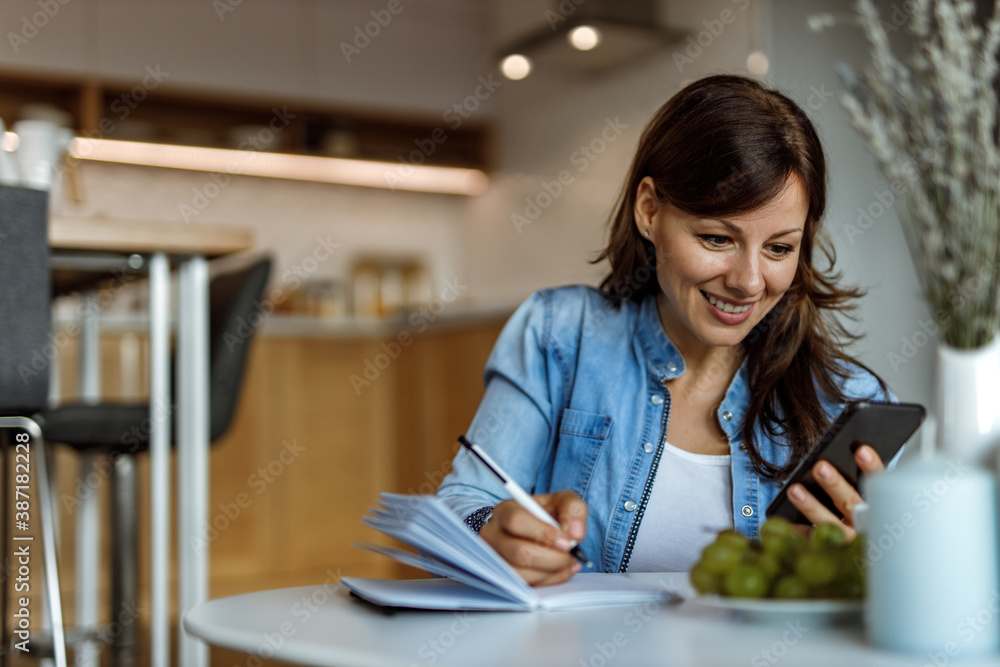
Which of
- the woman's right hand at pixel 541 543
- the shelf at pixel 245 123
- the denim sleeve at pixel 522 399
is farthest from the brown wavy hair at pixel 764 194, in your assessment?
the shelf at pixel 245 123

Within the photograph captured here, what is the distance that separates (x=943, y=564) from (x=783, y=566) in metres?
0.12

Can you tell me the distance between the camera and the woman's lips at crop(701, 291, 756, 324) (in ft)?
3.62

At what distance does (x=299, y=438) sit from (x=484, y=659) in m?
3.30

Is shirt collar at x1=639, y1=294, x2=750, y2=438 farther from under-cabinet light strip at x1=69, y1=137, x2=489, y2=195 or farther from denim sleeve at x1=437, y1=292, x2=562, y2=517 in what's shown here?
under-cabinet light strip at x1=69, y1=137, x2=489, y2=195

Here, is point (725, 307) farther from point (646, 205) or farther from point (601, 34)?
point (601, 34)

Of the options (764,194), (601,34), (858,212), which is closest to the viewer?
(764,194)

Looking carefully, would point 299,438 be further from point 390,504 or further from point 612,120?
point 390,504

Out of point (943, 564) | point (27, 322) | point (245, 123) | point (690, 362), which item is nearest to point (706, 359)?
point (690, 362)

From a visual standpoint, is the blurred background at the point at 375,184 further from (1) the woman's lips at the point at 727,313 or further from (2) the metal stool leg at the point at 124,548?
(1) the woman's lips at the point at 727,313

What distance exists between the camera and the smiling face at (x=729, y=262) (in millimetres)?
1055

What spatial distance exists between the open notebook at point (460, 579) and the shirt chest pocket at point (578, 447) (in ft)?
1.24

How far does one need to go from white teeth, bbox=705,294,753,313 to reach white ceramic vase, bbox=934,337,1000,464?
1.80 ft

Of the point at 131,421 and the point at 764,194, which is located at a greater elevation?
the point at 764,194

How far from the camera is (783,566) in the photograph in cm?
62
